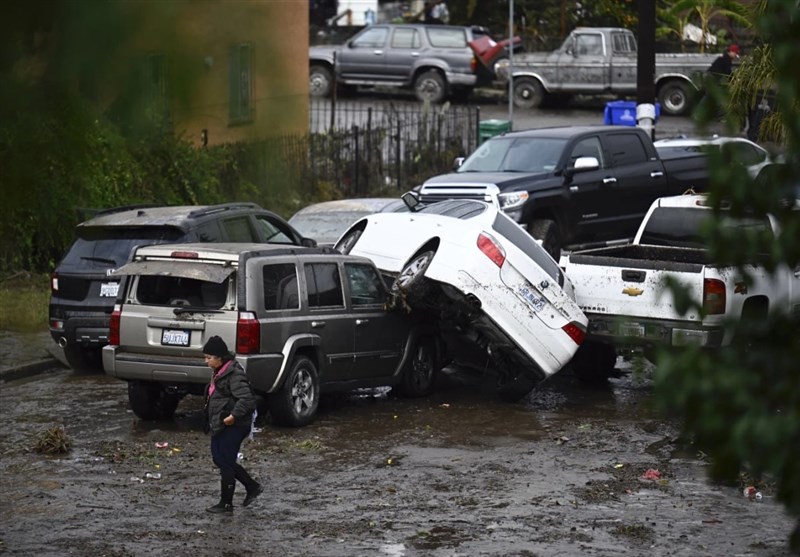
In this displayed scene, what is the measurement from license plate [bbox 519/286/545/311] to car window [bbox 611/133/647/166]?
7.29 m

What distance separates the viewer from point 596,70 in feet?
124

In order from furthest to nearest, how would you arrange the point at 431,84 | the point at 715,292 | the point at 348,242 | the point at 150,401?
the point at 431,84 → the point at 348,242 → the point at 150,401 → the point at 715,292

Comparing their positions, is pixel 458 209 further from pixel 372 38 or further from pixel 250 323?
pixel 372 38

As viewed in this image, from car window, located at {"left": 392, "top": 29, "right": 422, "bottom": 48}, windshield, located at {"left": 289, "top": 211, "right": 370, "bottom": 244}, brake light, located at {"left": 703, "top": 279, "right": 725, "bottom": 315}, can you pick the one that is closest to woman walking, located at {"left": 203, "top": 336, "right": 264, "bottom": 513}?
brake light, located at {"left": 703, "top": 279, "right": 725, "bottom": 315}

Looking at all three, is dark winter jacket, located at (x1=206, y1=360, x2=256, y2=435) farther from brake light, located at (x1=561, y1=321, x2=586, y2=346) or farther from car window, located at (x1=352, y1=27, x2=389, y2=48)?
car window, located at (x1=352, y1=27, x2=389, y2=48)

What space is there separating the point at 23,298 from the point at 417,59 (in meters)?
22.2

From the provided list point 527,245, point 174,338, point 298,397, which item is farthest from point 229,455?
point 527,245

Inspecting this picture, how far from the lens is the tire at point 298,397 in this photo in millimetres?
12477

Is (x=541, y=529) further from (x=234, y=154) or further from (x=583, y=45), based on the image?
(x=583, y=45)

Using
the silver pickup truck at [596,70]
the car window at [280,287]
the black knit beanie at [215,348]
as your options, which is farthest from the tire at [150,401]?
the silver pickup truck at [596,70]

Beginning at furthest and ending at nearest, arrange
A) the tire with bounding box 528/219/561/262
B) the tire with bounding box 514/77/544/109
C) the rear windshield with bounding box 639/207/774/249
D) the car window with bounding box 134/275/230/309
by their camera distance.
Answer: the tire with bounding box 514/77/544/109, the tire with bounding box 528/219/561/262, the rear windshield with bounding box 639/207/774/249, the car window with bounding box 134/275/230/309

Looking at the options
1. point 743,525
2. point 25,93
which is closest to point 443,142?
point 743,525

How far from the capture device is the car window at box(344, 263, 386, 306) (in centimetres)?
1362

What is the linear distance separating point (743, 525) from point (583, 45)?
97.4 ft
